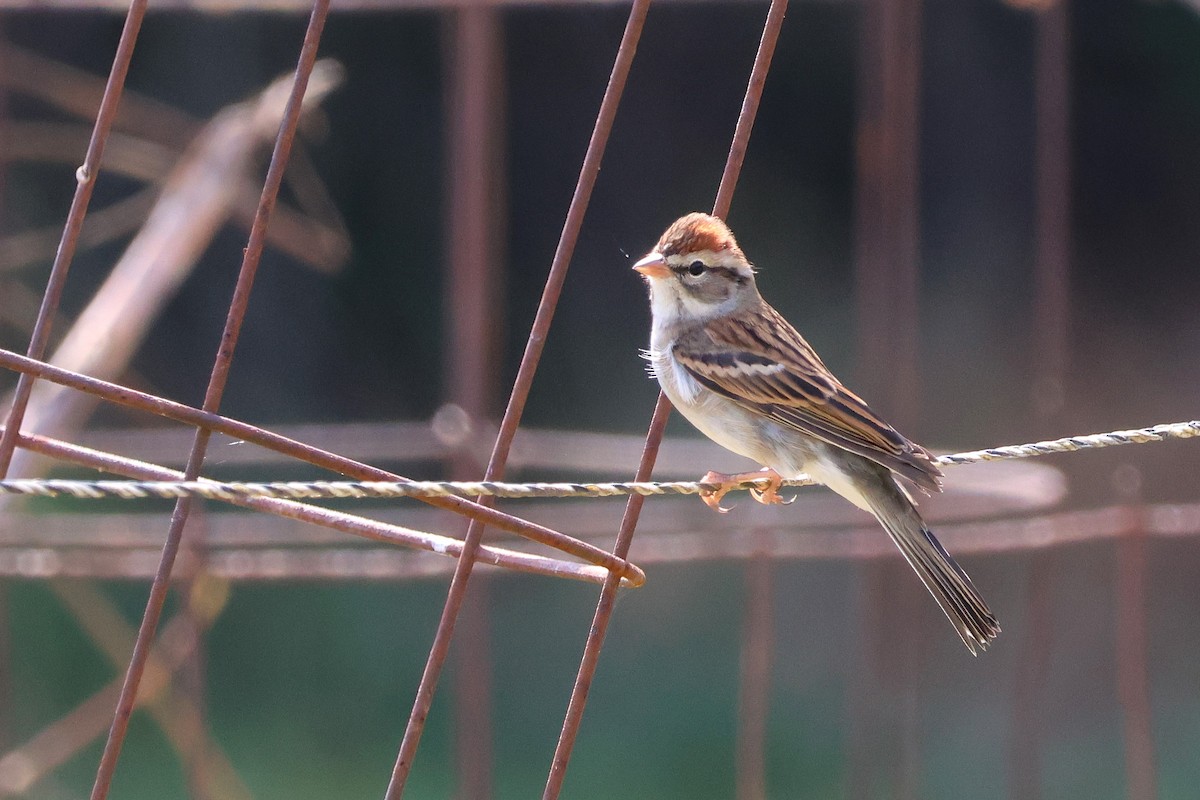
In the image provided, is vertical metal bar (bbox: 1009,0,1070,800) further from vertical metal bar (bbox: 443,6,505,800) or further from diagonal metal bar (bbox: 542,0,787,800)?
diagonal metal bar (bbox: 542,0,787,800)

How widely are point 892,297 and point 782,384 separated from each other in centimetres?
135

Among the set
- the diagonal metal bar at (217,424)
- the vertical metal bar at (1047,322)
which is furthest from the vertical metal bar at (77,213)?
the vertical metal bar at (1047,322)

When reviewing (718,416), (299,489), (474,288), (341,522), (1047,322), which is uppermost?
(1047,322)

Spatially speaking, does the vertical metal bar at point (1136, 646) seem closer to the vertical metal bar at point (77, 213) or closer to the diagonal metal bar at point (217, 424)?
the diagonal metal bar at point (217, 424)

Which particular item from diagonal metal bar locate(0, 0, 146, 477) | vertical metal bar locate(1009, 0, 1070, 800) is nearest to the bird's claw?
diagonal metal bar locate(0, 0, 146, 477)

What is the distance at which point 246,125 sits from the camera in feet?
13.3

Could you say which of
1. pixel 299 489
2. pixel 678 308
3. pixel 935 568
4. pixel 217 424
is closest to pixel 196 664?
pixel 678 308

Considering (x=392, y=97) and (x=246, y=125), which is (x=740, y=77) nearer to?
(x=392, y=97)

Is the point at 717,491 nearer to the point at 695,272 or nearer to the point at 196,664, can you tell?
the point at 695,272

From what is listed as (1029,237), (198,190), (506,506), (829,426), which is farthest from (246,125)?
(1029,237)

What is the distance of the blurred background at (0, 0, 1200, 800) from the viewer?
5.66 metres

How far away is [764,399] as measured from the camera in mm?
2900

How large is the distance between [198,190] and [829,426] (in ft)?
6.89

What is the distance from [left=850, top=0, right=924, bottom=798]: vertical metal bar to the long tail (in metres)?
1.09
